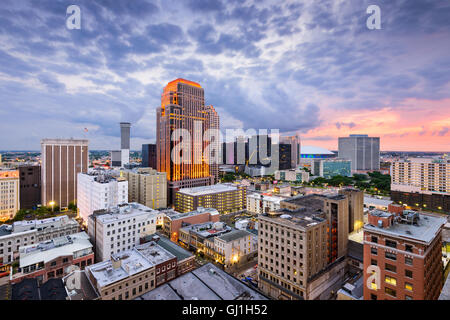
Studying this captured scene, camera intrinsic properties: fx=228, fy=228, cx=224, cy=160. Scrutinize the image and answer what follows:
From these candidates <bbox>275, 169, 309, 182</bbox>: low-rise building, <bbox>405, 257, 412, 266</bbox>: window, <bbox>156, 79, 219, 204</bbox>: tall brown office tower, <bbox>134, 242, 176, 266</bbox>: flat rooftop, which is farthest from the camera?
<bbox>275, 169, 309, 182</bbox>: low-rise building

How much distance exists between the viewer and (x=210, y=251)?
33.6 metres

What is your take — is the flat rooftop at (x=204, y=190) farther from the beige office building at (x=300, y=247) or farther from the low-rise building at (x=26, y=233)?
the beige office building at (x=300, y=247)

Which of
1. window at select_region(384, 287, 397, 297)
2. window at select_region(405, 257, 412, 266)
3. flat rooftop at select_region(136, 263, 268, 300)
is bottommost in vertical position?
flat rooftop at select_region(136, 263, 268, 300)

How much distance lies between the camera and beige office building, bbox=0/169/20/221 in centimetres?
4678

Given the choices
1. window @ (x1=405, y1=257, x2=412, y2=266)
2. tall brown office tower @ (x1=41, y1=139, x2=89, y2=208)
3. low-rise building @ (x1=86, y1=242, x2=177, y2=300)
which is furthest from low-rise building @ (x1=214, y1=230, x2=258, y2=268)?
tall brown office tower @ (x1=41, y1=139, x2=89, y2=208)

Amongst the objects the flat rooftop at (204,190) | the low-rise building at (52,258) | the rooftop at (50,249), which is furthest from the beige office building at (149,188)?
the low-rise building at (52,258)

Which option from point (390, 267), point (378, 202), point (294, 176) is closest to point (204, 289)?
point (390, 267)

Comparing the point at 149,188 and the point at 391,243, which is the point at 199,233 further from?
the point at 391,243

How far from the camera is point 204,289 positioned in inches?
690

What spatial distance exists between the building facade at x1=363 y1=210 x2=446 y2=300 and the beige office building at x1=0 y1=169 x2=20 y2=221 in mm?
63296

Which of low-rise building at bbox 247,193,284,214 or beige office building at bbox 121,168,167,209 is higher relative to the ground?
beige office building at bbox 121,168,167,209

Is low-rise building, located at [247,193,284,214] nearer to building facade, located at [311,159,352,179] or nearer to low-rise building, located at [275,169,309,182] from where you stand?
low-rise building, located at [275,169,309,182]
